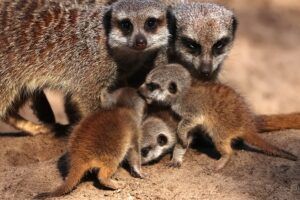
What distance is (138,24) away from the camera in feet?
12.9

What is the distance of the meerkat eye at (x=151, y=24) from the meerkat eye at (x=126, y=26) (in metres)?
0.09

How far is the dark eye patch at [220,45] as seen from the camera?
3.89 meters

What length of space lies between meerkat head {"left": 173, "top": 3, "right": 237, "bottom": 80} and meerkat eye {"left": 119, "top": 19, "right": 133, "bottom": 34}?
0.87 ft

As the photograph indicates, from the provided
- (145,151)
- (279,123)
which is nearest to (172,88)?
(145,151)

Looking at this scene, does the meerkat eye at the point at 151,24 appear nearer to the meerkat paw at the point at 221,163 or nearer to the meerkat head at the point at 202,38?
the meerkat head at the point at 202,38

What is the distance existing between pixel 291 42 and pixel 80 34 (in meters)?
4.12

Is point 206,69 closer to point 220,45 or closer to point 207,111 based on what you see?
point 220,45

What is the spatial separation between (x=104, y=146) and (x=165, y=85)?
1.83 ft

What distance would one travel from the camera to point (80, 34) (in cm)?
417

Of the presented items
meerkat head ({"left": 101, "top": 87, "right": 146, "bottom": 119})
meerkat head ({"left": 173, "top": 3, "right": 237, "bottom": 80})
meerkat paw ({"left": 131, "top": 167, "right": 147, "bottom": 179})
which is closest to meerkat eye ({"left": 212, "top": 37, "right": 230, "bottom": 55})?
meerkat head ({"left": 173, "top": 3, "right": 237, "bottom": 80})

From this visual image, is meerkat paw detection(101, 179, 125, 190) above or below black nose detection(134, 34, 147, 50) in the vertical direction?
A: below

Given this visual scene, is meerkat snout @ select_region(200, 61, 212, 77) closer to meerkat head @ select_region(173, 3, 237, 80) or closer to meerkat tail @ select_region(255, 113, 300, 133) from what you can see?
meerkat head @ select_region(173, 3, 237, 80)

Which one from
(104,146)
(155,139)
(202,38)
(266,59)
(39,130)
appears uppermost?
(202,38)

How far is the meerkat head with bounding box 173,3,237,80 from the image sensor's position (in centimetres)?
383
